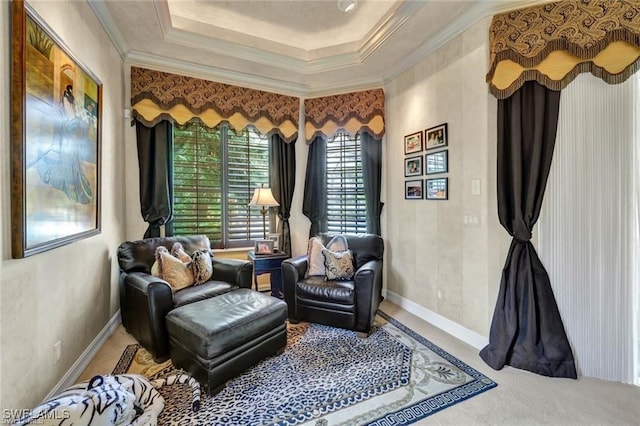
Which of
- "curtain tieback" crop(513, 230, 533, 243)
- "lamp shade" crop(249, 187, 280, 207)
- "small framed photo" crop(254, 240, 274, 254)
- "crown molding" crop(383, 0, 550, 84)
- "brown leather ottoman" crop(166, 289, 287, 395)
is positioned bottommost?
"brown leather ottoman" crop(166, 289, 287, 395)

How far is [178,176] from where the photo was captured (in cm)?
371

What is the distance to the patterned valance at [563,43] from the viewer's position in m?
1.95

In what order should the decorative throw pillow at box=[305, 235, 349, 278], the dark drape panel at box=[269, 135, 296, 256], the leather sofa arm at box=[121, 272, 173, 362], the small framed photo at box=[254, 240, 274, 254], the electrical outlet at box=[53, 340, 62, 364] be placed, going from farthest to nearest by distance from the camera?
the dark drape panel at box=[269, 135, 296, 256], the small framed photo at box=[254, 240, 274, 254], the decorative throw pillow at box=[305, 235, 349, 278], the leather sofa arm at box=[121, 272, 173, 362], the electrical outlet at box=[53, 340, 62, 364]

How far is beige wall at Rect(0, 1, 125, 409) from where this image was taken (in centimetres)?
144

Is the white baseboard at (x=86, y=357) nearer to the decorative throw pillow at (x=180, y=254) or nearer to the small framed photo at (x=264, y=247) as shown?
the decorative throw pillow at (x=180, y=254)

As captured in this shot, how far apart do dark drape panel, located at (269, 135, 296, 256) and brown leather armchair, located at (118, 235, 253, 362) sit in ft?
3.85

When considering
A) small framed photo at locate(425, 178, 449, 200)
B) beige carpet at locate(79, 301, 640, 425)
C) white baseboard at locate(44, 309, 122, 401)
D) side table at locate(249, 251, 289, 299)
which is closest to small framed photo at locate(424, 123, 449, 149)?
small framed photo at locate(425, 178, 449, 200)

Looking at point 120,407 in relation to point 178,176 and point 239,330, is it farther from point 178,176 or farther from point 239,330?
point 178,176

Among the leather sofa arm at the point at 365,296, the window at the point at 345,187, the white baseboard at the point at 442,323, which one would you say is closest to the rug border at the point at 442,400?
the white baseboard at the point at 442,323

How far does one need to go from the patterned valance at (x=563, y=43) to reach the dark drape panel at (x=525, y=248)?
138 mm

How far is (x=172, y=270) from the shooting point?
2.81 m

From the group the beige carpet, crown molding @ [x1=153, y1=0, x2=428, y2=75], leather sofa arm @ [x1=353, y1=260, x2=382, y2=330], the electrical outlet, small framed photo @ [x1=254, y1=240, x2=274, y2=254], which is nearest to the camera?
the beige carpet

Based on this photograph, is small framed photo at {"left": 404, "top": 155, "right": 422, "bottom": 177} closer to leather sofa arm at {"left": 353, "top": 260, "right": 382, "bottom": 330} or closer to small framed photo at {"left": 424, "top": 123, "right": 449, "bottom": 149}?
small framed photo at {"left": 424, "top": 123, "right": 449, "bottom": 149}

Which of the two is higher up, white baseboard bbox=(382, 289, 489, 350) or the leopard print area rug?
white baseboard bbox=(382, 289, 489, 350)
